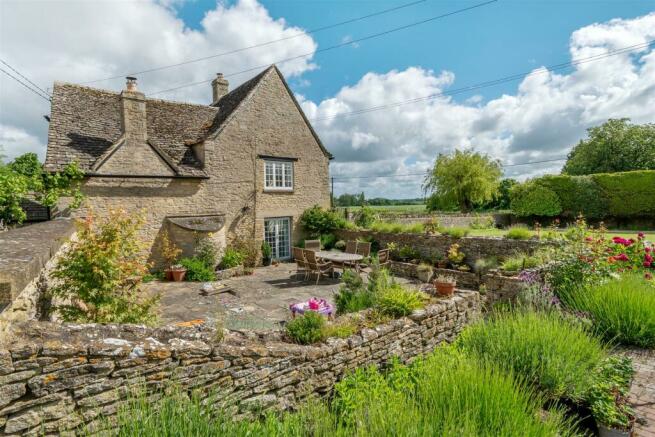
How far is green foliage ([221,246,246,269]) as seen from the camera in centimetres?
1313

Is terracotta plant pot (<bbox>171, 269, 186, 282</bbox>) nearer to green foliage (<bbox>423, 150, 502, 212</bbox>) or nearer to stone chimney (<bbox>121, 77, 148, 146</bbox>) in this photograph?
stone chimney (<bbox>121, 77, 148, 146</bbox>)

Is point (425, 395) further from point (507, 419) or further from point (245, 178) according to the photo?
point (245, 178)

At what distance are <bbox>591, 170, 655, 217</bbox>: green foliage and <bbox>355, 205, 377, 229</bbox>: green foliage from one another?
21971mm

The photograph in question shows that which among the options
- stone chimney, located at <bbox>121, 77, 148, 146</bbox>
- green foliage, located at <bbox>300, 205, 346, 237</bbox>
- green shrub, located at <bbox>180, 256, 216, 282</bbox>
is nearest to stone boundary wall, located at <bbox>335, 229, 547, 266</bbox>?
green foliage, located at <bbox>300, 205, 346, 237</bbox>

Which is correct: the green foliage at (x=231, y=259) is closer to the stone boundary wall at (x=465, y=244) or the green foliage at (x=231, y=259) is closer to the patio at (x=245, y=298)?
the patio at (x=245, y=298)

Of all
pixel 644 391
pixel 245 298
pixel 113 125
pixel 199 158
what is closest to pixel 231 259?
pixel 245 298

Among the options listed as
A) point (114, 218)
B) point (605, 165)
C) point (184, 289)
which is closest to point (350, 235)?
point (184, 289)

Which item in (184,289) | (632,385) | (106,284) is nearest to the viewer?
(632,385)

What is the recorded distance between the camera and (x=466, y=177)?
34.2m

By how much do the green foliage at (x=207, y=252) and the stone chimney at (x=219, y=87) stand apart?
9868 millimetres

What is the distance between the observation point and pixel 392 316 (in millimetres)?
5312

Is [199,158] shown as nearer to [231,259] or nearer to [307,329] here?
[231,259]

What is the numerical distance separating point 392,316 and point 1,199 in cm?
998

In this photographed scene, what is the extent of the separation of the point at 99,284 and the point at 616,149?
54186 millimetres
